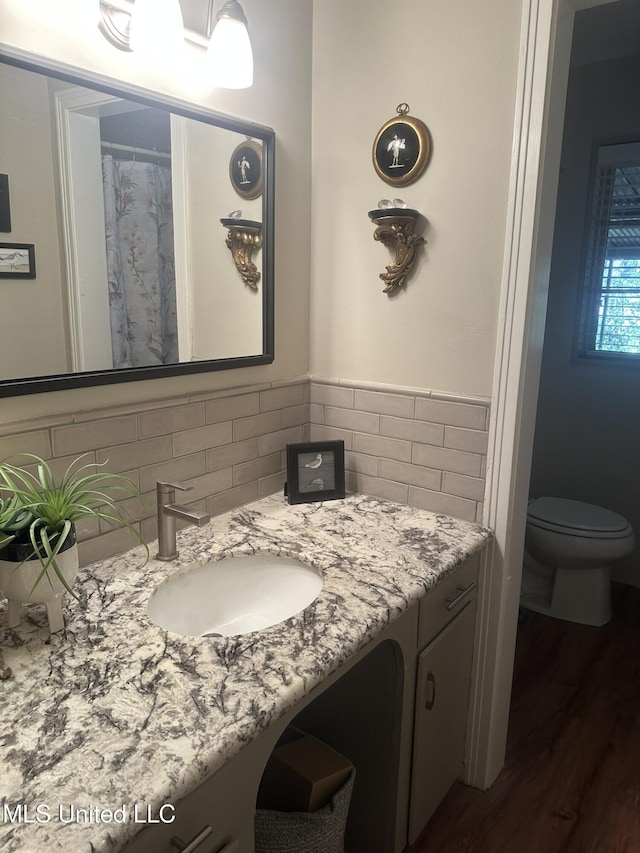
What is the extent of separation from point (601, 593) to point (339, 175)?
205 centimetres

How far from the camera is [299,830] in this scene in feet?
4.15

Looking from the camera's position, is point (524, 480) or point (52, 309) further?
point (524, 480)

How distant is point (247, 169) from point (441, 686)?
4.59 ft

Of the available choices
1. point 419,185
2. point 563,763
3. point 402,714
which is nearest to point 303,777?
point 402,714

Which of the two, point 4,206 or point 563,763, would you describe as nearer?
point 4,206

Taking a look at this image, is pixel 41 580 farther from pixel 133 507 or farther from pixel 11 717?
pixel 133 507

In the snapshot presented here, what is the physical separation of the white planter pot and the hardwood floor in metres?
1.15

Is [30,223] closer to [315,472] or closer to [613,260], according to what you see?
[315,472]

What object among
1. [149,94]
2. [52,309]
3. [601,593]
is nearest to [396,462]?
[52,309]

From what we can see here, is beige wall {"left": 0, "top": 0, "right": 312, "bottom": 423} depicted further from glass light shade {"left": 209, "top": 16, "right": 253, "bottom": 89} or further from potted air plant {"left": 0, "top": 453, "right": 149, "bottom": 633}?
potted air plant {"left": 0, "top": 453, "right": 149, "bottom": 633}

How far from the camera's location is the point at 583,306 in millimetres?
2939

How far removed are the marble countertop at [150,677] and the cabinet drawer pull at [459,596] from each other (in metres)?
0.10

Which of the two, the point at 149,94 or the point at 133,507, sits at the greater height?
the point at 149,94

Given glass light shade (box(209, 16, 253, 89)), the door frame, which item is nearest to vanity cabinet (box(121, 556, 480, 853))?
the door frame
